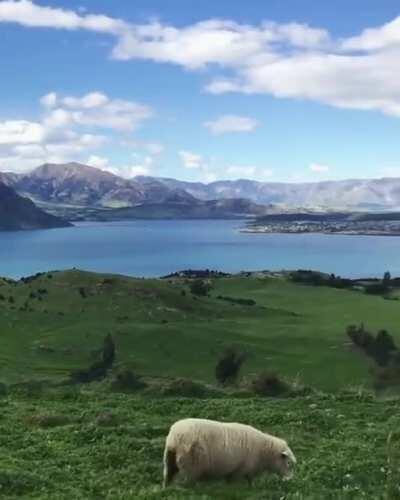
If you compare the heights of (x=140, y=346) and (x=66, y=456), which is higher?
(x=66, y=456)

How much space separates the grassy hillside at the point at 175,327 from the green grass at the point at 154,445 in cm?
2014

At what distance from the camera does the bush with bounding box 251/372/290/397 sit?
32.0 m

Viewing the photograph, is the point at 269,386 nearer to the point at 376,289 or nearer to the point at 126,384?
the point at 126,384

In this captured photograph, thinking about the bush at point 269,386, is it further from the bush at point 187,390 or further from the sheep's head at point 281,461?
the sheep's head at point 281,461

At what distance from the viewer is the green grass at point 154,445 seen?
43.4 feet

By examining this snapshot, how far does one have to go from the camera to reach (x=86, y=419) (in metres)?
22.3

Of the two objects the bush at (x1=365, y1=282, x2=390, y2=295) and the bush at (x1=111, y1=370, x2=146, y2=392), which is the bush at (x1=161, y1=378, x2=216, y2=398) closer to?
the bush at (x1=111, y1=370, x2=146, y2=392)

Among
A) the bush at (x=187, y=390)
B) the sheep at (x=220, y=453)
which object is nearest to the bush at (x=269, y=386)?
the bush at (x=187, y=390)

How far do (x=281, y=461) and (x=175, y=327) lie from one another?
2792 inches

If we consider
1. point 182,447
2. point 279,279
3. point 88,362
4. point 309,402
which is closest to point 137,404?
point 309,402

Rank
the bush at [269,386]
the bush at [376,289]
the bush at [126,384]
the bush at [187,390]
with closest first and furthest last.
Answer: the bush at [187,390] → the bush at [269,386] → the bush at [126,384] → the bush at [376,289]

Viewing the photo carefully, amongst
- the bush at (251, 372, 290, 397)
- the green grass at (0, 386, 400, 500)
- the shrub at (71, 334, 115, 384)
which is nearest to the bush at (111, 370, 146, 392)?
the bush at (251, 372, 290, 397)

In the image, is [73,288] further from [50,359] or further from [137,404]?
[137,404]

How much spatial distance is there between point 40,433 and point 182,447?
23.1 feet
